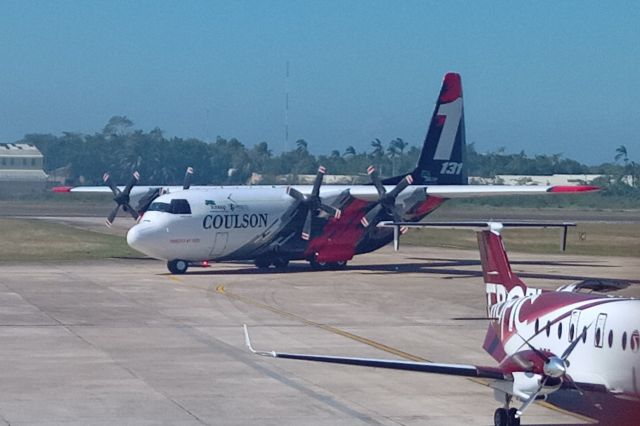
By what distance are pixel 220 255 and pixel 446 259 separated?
44.0 ft

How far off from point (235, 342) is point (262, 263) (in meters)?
20.1

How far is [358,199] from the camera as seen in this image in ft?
160

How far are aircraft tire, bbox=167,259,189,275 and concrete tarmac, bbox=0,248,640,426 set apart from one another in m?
0.58

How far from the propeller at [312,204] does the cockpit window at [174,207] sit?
17.0 ft

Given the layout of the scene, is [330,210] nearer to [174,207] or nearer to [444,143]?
[174,207]

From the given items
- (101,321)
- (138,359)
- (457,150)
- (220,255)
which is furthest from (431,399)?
(457,150)

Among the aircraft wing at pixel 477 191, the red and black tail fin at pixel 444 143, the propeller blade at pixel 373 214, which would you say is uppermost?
the red and black tail fin at pixel 444 143

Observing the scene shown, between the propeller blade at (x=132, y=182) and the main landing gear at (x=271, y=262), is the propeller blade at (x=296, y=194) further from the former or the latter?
the propeller blade at (x=132, y=182)

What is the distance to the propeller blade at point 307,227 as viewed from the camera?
4747 centimetres

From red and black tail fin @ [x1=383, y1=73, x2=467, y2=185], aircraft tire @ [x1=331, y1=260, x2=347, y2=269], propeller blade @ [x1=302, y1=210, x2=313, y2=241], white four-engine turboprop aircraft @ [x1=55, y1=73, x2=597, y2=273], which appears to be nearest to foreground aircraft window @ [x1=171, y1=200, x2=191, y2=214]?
white four-engine turboprop aircraft @ [x1=55, y1=73, x2=597, y2=273]

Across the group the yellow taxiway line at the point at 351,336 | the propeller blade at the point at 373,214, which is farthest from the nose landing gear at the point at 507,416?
the propeller blade at the point at 373,214

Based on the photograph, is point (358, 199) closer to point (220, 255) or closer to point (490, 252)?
point (220, 255)

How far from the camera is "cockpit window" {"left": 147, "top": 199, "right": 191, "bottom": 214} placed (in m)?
44.4

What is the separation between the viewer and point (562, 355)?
56.7 feet
